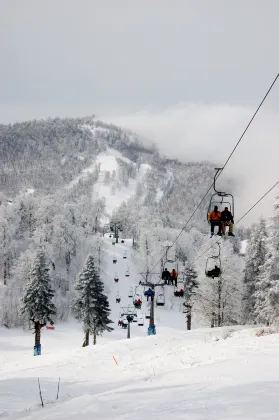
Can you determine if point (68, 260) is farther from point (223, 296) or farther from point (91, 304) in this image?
point (223, 296)

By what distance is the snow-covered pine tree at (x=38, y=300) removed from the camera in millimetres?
41594

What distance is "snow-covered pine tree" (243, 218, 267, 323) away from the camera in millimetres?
39812

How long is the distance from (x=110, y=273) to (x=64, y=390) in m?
88.1

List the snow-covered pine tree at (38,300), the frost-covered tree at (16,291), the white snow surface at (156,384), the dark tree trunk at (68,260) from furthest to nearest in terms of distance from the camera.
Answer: the dark tree trunk at (68,260) < the frost-covered tree at (16,291) < the snow-covered pine tree at (38,300) < the white snow surface at (156,384)

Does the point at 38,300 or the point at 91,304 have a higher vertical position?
the point at 38,300

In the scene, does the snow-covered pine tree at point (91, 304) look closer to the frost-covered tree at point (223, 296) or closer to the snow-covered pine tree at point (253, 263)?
the frost-covered tree at point (223, 296)

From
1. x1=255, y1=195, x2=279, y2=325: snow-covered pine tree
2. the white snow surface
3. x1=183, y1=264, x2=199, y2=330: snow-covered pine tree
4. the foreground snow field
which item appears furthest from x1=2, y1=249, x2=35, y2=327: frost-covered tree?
x1=255, y1=195, x2=279, y2=325: snow-covered pine tree

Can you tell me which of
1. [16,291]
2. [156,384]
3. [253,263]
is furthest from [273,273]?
[16,291]

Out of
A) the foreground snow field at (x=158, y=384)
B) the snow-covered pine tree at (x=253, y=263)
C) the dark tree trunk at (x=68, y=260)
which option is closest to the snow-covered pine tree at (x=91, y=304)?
the snow-covered pine tree at (x=253, y=263)

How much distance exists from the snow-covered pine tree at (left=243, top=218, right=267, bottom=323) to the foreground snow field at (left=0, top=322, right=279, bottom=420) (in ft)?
46.0

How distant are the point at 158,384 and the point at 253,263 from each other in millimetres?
31157

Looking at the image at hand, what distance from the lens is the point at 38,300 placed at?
41562 millimetres

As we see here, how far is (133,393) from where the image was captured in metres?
10.7

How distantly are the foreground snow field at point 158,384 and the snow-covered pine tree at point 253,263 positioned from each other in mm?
14033
